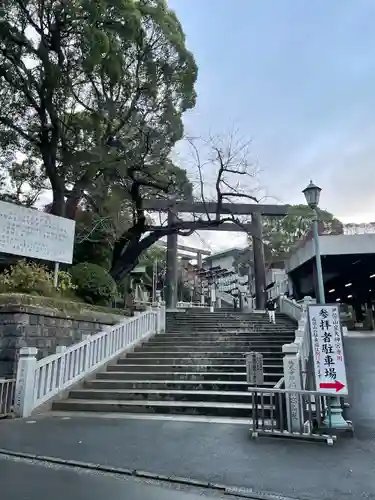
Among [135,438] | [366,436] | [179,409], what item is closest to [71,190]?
[179,409]

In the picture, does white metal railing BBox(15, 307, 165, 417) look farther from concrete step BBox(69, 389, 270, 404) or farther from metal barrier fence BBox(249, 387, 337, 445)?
metal barrier fence BBox(249, 387, 337, 445)

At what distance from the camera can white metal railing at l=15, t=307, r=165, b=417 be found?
722 centimetres

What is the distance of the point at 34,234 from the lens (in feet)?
30.6

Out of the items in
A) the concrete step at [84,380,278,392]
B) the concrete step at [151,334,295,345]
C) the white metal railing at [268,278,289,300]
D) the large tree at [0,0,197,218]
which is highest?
the large tree at [0,0,197,218]

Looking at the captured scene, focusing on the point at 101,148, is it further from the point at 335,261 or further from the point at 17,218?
the point at 335,261

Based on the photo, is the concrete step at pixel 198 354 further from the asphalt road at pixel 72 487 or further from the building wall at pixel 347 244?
the building wall at pixel 347 244

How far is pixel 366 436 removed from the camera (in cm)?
552

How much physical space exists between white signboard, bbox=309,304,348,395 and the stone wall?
5379 millimetres

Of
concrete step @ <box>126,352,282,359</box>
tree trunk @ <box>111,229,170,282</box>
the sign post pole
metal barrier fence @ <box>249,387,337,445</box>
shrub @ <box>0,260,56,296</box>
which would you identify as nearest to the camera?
metal barrier fence @ <box>249,387,337,445</box>

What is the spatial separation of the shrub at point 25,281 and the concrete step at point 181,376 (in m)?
2.40

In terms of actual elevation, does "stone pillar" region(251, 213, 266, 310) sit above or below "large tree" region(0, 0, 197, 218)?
below

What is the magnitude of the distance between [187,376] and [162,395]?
95 cm

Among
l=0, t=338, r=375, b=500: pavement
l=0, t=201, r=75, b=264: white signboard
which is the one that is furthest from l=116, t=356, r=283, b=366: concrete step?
l=0, t=201, r=75, b=264: white signboard

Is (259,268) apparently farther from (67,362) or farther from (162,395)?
(67,362)
